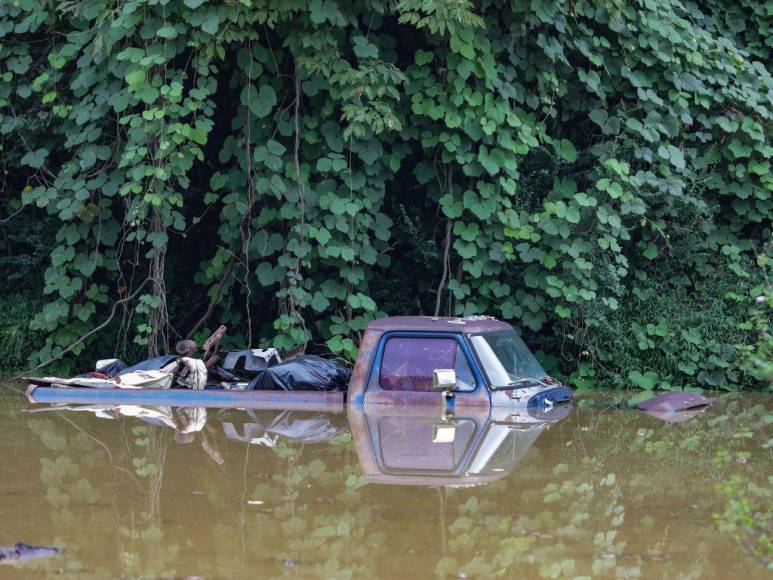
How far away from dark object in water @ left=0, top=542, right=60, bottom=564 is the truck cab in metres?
4.17

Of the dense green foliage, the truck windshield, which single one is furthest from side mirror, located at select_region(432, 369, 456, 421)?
the dense green foliage

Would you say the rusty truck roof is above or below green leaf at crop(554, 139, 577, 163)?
below

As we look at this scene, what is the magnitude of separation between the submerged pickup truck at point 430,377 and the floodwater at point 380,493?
14cm

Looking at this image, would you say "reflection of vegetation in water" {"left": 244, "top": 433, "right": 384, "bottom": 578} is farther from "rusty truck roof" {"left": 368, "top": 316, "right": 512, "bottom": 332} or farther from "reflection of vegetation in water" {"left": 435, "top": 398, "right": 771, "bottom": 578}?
"rusty truck roof" {"left": 368, "top": 316, "right": 512, "bottom": 332}

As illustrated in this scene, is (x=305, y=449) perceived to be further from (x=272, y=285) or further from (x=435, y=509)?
(x=272, y=285)

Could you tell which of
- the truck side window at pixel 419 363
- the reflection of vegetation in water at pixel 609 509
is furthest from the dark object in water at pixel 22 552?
the truck side window at pixel 419 363

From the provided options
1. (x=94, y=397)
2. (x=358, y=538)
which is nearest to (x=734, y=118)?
(x=94, y=397)

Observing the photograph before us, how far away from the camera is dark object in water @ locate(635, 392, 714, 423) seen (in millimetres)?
10836

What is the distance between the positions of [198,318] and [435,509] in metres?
8.42

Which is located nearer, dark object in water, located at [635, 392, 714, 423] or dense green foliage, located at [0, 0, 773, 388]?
dark object in water, located at [635, 392, 714, 423]

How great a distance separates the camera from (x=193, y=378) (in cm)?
1084

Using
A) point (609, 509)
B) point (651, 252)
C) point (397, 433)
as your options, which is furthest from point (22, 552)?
point (651, 252)

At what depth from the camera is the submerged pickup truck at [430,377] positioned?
948cm

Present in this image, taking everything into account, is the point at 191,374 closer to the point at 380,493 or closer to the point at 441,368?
the point at 441,368
